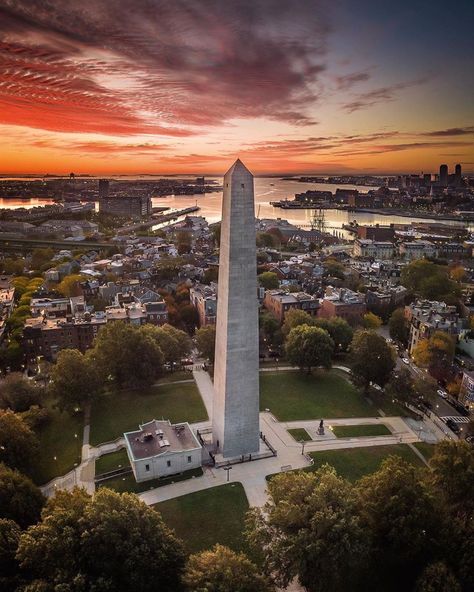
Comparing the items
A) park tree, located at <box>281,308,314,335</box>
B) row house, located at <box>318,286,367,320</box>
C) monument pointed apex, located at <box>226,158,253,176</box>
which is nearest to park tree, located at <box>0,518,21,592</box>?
monument pointed apex, located at <box>226,158,253,176</box>

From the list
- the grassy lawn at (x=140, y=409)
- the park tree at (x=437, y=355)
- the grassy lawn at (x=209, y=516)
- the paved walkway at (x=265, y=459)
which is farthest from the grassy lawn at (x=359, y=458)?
the park tree at (x=437, y=355)

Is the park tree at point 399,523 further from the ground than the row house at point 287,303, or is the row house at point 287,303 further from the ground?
the row house at point 287,303

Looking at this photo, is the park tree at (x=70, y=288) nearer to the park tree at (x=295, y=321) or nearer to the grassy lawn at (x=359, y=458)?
the park tree at (x=295, y=321)

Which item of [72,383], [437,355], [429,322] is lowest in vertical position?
[437,355]

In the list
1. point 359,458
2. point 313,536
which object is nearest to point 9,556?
point 313,536

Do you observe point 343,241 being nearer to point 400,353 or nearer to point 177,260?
point 177,260

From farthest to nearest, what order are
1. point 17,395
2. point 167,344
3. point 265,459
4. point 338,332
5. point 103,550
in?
1. point 338,332
2. point 167,344
3. point 17,395
4. point 265,459
5. point 103,550

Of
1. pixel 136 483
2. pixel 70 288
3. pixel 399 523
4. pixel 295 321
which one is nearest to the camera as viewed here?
pixel 399 523

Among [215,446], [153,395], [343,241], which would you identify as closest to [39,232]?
[343,241]

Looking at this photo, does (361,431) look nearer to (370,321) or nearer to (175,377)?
(175,377)
